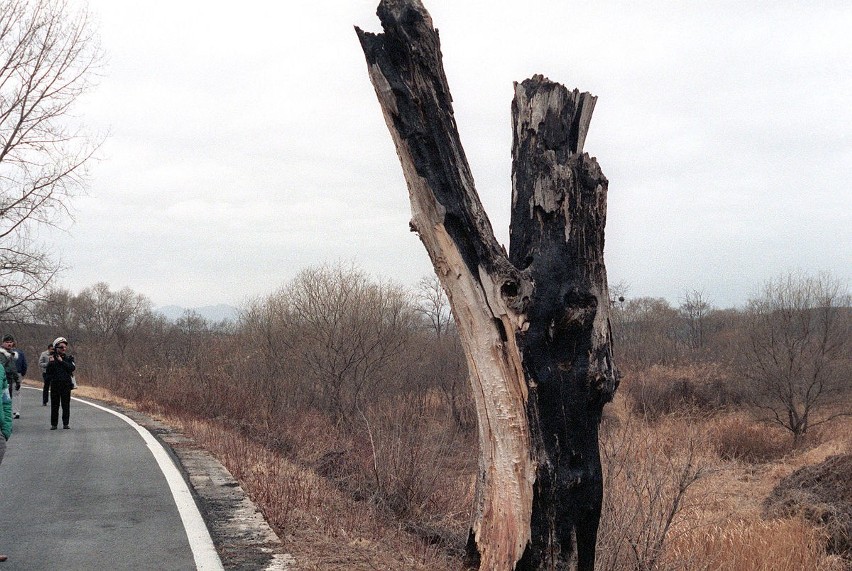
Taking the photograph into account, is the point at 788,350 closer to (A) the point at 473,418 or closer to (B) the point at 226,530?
(A) the point at 473,418

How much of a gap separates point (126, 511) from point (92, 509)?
44 centimetres

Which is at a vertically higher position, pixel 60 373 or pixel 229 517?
pixel 60 373

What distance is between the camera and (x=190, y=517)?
740cm

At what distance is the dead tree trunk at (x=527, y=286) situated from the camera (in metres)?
4.73

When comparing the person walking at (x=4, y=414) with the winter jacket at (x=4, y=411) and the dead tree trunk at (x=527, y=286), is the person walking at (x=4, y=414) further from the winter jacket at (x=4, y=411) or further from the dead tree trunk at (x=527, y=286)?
the dead tree trunk at (x=527, y=286)

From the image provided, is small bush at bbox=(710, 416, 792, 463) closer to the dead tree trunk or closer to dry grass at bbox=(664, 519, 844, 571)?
dry grass at bbox=(664, 519, 844, 571)

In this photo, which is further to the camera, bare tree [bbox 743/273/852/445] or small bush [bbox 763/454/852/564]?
bare tree [bbox 743/273/852/445]

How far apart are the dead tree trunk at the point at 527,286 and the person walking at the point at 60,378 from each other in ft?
38.8

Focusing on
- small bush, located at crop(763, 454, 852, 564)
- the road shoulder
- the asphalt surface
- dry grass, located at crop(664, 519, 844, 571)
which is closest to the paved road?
the asphalt surface

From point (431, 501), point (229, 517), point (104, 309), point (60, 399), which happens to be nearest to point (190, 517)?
point (229, 517)

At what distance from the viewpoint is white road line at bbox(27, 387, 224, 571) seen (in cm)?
599

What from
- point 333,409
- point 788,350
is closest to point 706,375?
point 788,350

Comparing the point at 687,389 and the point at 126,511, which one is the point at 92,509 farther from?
the point at 687,389

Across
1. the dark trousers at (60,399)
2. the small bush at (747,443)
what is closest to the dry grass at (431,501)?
A: the dark trousers at (60,399)
